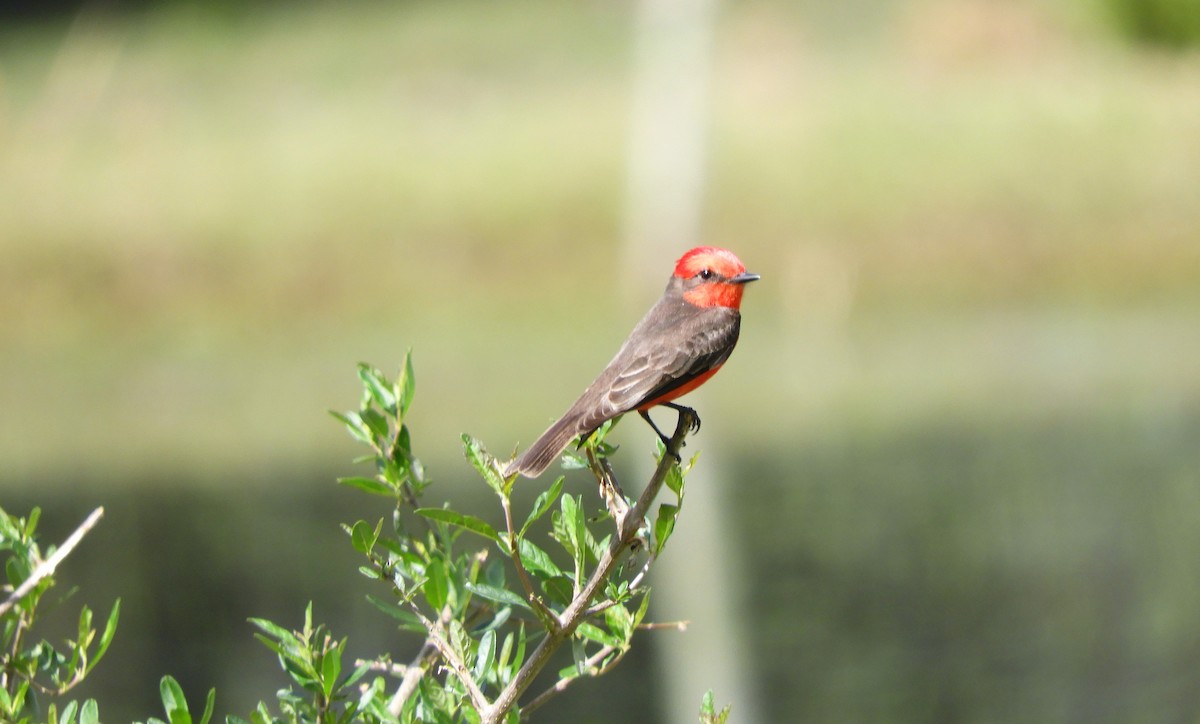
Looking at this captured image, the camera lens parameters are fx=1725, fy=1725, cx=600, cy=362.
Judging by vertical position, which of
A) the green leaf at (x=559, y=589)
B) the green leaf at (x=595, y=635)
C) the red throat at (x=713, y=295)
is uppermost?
the red throat at (x=713, y=295)

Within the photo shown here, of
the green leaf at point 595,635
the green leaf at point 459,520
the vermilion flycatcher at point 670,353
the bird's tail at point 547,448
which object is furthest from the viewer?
the vermilion flycatcher at point 670,353

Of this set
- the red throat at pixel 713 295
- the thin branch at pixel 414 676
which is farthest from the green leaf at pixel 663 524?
the red throat at pixel 713 295

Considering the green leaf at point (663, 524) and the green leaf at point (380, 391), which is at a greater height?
the green leaf at point (380, 391)

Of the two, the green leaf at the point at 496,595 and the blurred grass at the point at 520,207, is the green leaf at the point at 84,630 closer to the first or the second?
the green leaf at the point at 496,595

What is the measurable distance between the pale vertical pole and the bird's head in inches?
148

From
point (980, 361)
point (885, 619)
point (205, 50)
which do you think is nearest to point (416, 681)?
point (885, 619)

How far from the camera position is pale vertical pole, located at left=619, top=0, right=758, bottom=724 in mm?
9727

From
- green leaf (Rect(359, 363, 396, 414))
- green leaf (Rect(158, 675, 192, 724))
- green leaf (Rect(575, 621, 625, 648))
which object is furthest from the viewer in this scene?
green leaf (Rect(359, 363, 396, 414))

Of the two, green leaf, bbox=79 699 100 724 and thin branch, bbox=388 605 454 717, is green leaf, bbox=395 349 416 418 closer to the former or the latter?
thin branch, bbox=388 605 454 717

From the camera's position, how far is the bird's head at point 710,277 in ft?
17.5

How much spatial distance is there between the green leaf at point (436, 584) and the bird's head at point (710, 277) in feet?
7.96

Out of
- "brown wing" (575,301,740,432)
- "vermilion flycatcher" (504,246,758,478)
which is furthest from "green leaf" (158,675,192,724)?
"brown wing" (575,301,740,432)

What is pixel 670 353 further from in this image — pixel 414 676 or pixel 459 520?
pixel 459 520

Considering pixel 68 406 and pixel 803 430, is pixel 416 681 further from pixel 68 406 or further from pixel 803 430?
pixel 68 406
